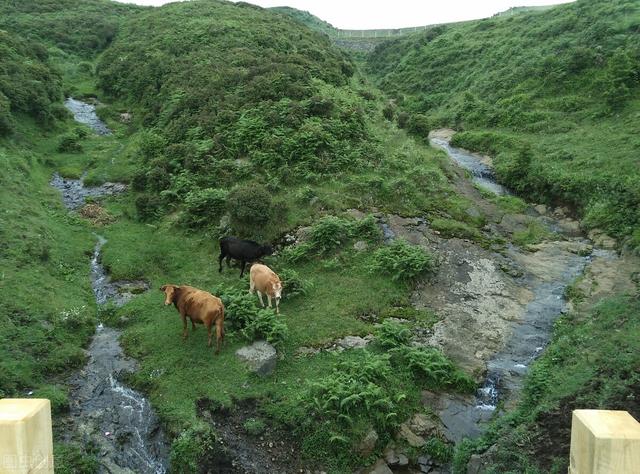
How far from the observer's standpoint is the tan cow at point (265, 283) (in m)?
18.8

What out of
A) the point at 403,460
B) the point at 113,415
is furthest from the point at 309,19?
the point at 403,460

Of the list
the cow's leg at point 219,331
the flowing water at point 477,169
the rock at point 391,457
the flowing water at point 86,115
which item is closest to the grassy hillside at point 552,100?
the flowing water at point 477,169

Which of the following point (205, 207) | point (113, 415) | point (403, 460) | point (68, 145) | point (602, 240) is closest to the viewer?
point (403, 460)

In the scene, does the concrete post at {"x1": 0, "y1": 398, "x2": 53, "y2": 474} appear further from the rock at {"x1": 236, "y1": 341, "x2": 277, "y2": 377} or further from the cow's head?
the cow's head

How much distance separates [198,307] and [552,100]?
139ft

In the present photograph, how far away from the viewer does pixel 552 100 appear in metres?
47.3

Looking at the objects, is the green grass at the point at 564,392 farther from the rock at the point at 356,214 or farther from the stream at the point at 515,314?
the rock at the point at 356,214

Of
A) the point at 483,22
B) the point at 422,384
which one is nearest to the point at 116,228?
the point at 422,384

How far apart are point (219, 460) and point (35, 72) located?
137ft

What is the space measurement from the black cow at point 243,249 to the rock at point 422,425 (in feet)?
32.5

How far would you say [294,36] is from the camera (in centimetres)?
5403

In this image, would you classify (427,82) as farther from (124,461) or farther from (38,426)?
(38,426)

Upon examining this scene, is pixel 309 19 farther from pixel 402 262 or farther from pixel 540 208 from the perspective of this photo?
pixel 402 262

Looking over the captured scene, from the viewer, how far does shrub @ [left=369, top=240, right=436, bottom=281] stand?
21562 millimetres
